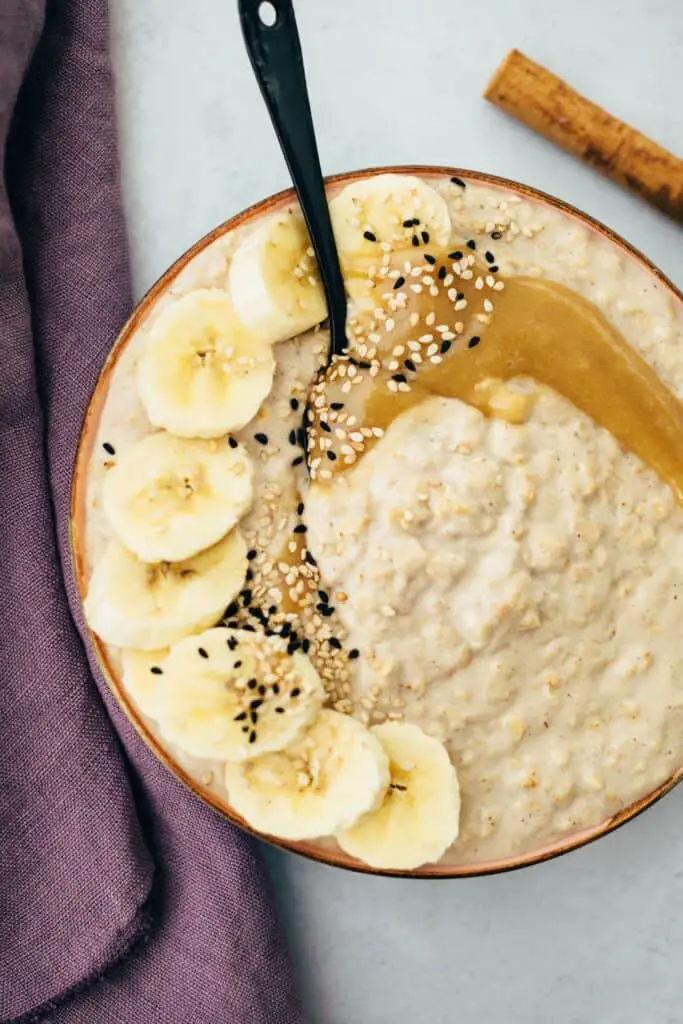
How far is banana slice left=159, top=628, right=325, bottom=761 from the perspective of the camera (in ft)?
5.65

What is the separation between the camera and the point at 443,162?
217 cm

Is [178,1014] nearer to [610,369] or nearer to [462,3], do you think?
[610,369]

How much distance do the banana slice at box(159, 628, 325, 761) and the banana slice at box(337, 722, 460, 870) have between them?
0.18m

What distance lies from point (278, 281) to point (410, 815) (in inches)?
37.4

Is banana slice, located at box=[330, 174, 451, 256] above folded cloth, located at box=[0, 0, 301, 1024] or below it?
above

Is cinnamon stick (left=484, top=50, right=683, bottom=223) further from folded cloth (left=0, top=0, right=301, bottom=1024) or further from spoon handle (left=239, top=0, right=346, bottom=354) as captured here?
folded cloth (left=0, top=0, right=301, bottom=1024)

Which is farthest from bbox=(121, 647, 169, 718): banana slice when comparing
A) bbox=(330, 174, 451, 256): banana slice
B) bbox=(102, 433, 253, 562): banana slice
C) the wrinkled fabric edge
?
bbox=(330, 174, 451, 256): banana slice

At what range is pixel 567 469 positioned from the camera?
1.82m

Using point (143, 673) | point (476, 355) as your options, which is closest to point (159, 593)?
point (143, 673)

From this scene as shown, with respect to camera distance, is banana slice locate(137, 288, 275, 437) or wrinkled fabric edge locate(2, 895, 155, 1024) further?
wrinkled fabric edge locate(2, 895, 155, 1024)

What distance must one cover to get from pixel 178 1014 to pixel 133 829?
39 centimetres

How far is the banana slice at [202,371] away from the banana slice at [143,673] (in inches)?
15.2

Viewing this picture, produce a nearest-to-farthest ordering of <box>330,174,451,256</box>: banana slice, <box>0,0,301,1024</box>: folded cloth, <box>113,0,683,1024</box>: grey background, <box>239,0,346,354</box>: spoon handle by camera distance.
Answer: <box>239,0,346,354</box>: spoon handle
<box>330,174,451,256</box>: banana slice
<box>0,0,301,1024</box>: folded cloth
<box>113,0,683,1024</box>: grey background

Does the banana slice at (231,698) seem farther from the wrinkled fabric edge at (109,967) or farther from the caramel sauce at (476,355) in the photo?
the wrinkled fabric edge at (109,967)
